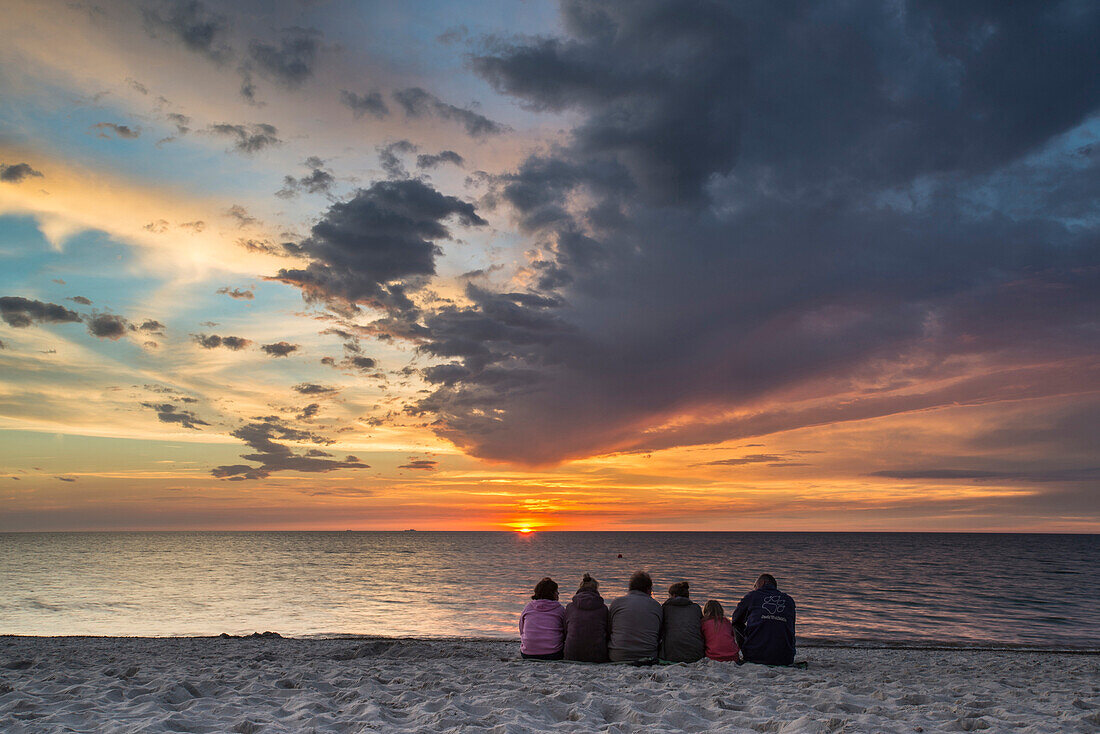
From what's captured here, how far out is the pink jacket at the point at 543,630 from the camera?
1055 centimetres

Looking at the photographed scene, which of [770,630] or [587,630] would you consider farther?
[587,630]

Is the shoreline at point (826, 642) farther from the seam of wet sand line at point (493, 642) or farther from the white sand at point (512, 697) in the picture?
the white sand at point (512, 697)

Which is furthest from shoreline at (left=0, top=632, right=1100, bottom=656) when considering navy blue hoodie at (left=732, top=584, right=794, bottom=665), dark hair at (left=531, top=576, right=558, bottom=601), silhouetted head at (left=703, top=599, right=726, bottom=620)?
navy blue hoodie at (left=732, top=584, right=794, bottom=665)

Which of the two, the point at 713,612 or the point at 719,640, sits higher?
the point at 713,612

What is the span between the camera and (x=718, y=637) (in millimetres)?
10125

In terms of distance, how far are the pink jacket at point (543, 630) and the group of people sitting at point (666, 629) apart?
0.7 inches

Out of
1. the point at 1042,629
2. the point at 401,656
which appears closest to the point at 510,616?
the point at 401,656

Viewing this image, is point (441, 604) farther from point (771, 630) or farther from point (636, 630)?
point (771, 630)

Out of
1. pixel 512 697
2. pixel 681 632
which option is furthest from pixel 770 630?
pixel 512 697

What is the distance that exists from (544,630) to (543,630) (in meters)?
0.02

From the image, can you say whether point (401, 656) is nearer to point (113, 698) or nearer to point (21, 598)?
point (113, 698)

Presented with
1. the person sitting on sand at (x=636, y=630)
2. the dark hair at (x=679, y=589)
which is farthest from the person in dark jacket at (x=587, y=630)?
the dark hair at (x=679, y=589)

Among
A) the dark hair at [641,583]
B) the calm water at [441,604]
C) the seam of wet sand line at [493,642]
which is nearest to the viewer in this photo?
the dark hair at [641,583]

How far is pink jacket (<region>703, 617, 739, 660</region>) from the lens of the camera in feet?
32.9
